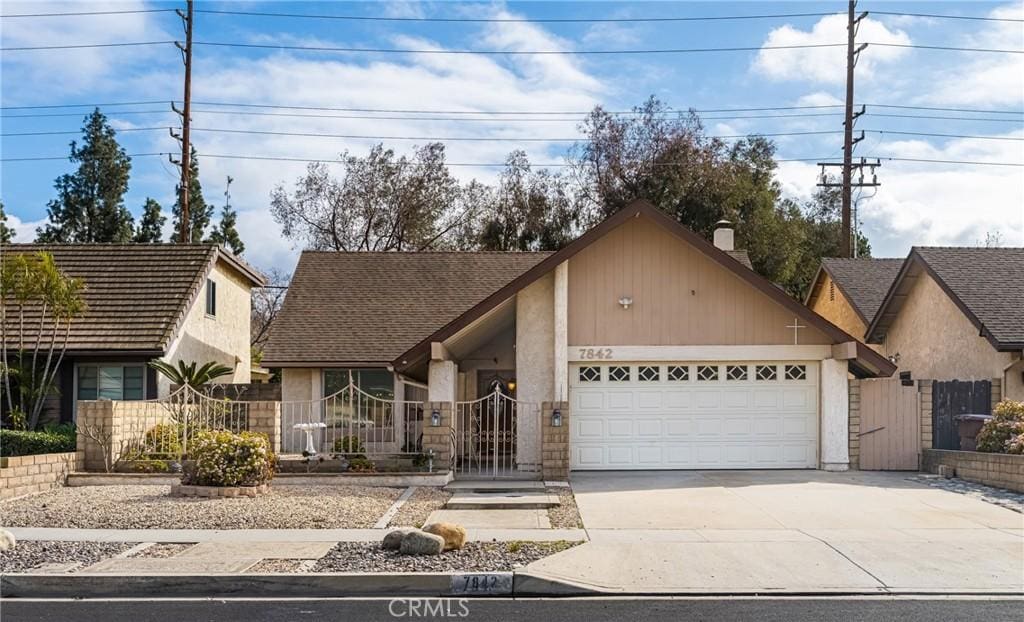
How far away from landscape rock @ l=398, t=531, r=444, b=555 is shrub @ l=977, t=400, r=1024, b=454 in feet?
35.1

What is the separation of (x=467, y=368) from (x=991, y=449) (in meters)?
11.0

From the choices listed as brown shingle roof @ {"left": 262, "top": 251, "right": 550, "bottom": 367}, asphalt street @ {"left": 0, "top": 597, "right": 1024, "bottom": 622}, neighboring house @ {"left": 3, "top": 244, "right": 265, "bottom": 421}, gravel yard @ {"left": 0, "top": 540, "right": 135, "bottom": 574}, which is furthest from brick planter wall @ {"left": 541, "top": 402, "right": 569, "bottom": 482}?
neighboring house @ {"left": 3, "top": 244, "right": 265, "bottom": 421}

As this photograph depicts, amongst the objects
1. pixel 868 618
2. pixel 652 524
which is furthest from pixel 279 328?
pixel 868 618

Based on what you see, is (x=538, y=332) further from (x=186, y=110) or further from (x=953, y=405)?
(x=186, y=110)

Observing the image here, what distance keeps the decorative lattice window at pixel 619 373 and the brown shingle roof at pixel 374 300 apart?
22.2ft

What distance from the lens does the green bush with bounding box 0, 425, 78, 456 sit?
61.0ft

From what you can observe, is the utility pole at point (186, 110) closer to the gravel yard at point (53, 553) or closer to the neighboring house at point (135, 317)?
the neighboring house at point (135, 317)

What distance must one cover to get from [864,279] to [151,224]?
3249 centimetres

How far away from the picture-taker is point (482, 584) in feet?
31.6

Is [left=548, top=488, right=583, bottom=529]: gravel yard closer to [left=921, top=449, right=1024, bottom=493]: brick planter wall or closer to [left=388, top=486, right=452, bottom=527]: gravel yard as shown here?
[left=388, top=486, right=452, bottom=527]: gravel yard

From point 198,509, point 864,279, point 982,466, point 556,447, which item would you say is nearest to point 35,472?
point 198,509

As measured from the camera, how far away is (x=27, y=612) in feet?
28.8

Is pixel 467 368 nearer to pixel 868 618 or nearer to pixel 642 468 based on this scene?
pixel 642 468

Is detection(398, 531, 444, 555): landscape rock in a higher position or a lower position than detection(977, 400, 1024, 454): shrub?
lower
